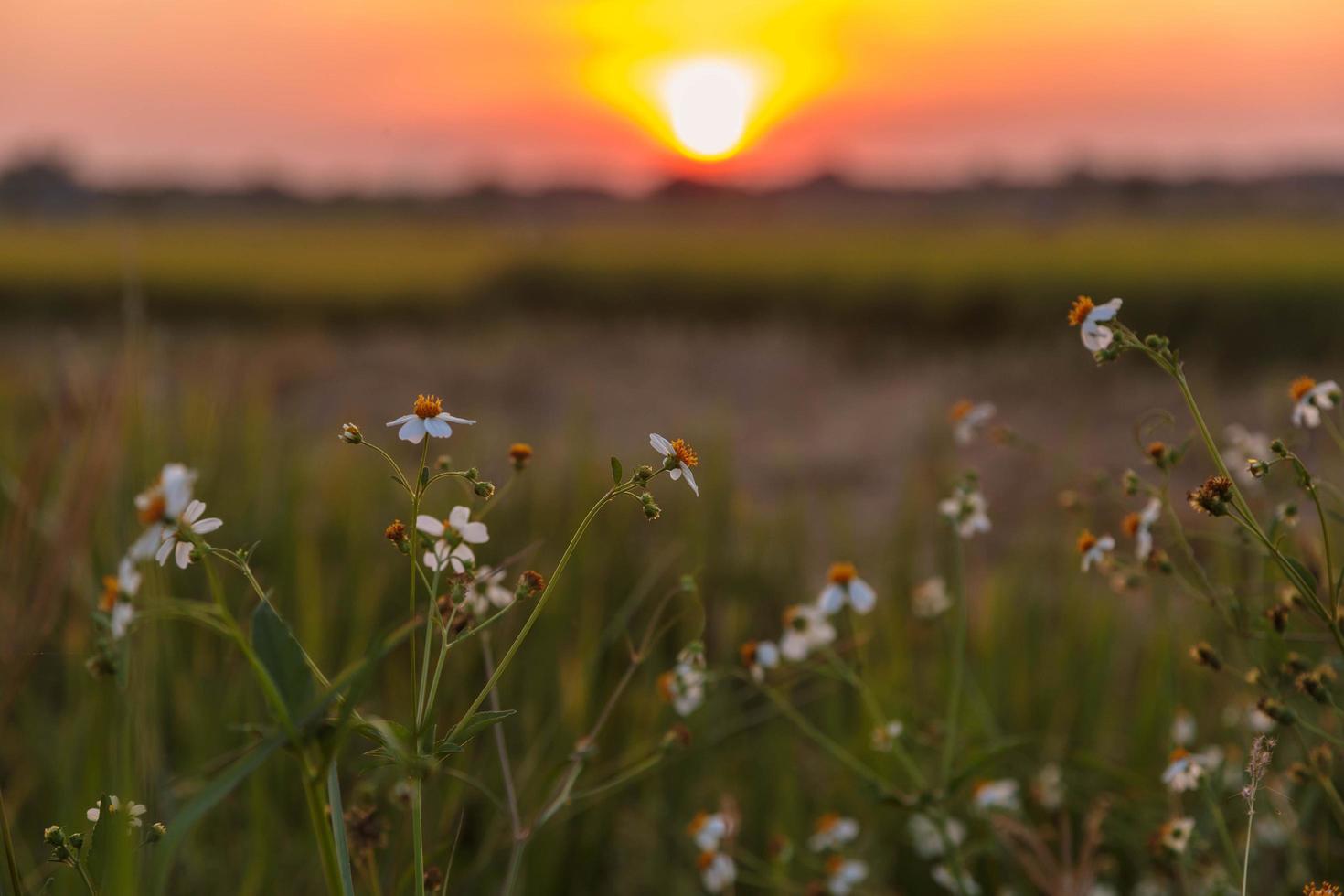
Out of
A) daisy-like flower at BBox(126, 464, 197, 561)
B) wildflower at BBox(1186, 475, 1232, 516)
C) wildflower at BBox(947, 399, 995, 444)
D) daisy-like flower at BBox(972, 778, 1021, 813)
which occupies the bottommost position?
daisy-like flower at BBox(972, 778, 1021, 813)

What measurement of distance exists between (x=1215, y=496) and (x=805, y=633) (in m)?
0.44

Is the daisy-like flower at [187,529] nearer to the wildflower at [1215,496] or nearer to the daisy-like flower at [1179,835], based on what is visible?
the wildflower at [1215,496]

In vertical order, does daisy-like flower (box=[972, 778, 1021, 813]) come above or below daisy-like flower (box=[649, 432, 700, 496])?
below

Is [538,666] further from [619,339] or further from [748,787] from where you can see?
[619,339]

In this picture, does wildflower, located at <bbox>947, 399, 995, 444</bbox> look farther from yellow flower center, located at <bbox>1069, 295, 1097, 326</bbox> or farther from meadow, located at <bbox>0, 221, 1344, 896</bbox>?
yellow flower center, located at <bbox>1069, 295, 1097, 326</bbox>

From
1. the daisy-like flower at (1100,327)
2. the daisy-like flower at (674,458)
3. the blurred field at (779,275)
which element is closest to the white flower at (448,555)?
the daisy-like flower at (674,458)

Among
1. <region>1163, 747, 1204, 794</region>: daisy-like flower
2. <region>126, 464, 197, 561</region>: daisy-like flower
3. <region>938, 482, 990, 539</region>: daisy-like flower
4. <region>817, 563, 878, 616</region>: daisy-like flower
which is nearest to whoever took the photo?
<region>126, 464, 197, 561</region>: daisy-like flower

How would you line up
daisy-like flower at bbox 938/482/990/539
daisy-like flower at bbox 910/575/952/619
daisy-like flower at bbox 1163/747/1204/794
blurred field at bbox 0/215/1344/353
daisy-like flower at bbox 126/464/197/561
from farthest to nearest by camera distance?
1. blurred field at bbox 0/215/1344/353
2. daisy-like flower at bbox 910/575/952/619
3. daisy-like flower at bbox 938/482/990/539
4. daisy-like flower at bbox 1163/747/1204/794
5. daisy-like flower at bbox 126/464/197/561

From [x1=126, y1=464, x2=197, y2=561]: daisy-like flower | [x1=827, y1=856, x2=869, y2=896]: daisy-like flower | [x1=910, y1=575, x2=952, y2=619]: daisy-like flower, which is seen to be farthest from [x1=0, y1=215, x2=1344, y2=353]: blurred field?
[x1=126, y1=464, x2=197, y2=561]: daisy-like flower

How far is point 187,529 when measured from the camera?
0.44 metres

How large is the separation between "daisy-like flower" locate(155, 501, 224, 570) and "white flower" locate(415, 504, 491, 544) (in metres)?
0.09

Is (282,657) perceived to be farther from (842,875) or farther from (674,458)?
(842,875)

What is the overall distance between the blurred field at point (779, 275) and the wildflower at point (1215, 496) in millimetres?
6546

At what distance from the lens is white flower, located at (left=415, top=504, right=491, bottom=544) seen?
532 millimetres
